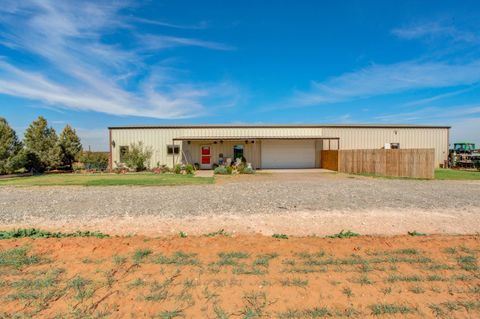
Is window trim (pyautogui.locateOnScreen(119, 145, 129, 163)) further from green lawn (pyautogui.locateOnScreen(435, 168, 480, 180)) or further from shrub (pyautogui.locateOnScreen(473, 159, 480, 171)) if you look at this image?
shrub (pyautogui.locateOnScreen(473, 159, 480, 171))

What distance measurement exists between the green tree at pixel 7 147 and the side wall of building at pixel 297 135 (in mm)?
6751

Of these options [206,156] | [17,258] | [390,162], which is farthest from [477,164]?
[17,258]

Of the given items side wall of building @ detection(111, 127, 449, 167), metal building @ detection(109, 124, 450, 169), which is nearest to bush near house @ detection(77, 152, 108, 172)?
metal building @ detection(109, 124, 450, 169)

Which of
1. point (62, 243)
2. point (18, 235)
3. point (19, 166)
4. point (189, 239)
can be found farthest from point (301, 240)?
point (19, 166)

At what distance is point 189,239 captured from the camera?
4641 millimetres

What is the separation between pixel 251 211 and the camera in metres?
7.04

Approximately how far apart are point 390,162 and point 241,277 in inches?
652

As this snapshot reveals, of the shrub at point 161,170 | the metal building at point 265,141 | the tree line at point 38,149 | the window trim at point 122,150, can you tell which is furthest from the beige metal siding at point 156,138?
the tree line at point 38,149

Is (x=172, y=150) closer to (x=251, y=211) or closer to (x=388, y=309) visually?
(x=251, y=211)

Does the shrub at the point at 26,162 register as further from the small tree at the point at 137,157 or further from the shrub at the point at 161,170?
the shrub at the point at 161,170

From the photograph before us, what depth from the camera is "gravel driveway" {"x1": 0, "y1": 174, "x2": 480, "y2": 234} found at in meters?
5.70

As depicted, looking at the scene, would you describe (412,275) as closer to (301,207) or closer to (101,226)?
(301,207)

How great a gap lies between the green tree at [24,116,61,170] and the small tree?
6.32 m

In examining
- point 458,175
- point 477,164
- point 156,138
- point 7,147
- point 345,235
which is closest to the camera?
point 345,235
